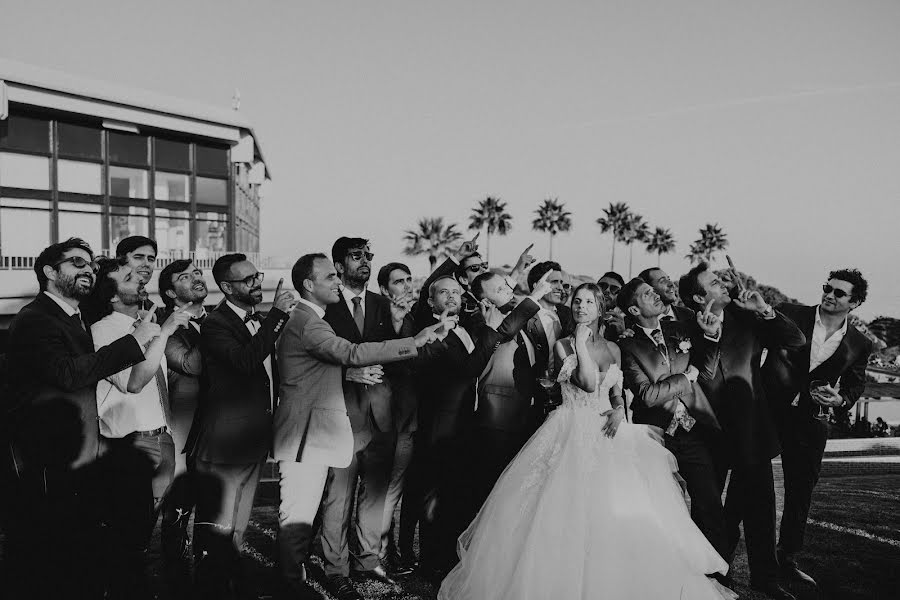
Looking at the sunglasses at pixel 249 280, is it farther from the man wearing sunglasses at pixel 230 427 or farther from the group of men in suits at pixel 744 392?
the group of men in suits at pixel 744 392

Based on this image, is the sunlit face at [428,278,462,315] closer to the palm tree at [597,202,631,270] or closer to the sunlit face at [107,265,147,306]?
the sunlit face at [107,265,147,306]

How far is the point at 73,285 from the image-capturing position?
438 cm

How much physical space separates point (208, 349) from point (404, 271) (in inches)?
84.4

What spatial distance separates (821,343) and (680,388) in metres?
1.51

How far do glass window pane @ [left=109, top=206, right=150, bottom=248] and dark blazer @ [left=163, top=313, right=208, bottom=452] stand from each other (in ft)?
68.5

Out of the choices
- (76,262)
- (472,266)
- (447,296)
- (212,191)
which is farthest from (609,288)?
(212,191)

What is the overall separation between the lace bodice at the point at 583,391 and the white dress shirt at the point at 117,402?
9.50ft

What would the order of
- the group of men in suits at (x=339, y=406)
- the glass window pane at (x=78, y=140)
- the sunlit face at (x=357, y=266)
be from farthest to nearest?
the glass window pane at (x=78, y=140) < the sunlit face at (x=357, y=266) < the group of men in suits at (x=339, y=406)

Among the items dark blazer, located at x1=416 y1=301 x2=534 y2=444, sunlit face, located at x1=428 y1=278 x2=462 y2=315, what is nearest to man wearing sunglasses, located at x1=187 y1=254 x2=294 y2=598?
sunlit face, located at x1=428 y1=278 x2=462 y2=315

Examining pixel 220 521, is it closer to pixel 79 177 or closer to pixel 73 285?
pixel 73 285

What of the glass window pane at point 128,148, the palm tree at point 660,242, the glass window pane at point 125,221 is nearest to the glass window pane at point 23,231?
the glass window pane at point 125,221

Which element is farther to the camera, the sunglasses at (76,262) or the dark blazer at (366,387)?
the dark blazer at (366,387)

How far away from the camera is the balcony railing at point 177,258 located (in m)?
22.0

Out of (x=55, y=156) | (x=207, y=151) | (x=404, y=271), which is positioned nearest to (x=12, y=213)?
(x=55, y=156)
